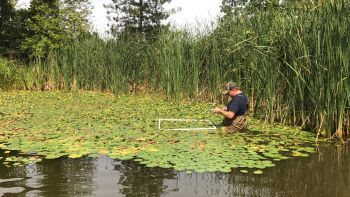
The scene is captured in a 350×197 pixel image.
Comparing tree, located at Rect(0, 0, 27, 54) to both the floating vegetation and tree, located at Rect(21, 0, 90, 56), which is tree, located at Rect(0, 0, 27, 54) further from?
the floating vegetation

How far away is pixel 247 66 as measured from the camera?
28.1ft

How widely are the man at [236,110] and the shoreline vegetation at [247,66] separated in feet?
2.99

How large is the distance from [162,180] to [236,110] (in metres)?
2.70

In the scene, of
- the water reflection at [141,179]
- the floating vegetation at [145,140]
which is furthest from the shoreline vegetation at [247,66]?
the water reflection at [141,179]

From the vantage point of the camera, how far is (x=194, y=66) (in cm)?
1098

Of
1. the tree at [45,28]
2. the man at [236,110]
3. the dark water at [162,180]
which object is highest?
the tree at [45,28]

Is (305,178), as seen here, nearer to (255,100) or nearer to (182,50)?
(255,100)

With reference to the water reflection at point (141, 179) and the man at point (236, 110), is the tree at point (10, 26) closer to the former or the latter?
the man at point (236, 110)

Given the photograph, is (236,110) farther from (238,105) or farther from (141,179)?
(141,179)

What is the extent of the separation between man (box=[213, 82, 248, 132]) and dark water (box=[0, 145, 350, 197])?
5.64ft

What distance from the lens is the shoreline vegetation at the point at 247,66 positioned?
6203 millimetres

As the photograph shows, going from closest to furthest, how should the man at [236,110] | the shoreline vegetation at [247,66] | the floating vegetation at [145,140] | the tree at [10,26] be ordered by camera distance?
the floating vegetation at [145,140] → the shoreline vegetation at [247,66] → the man at [236,110] → the tree at [10,26]

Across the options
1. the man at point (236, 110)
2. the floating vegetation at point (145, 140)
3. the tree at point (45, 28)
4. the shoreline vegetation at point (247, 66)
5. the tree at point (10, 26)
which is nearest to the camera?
the floating vegetation at point (145, 140)

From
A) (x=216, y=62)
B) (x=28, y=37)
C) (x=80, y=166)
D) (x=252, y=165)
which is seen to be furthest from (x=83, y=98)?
(x=28, y=37)
